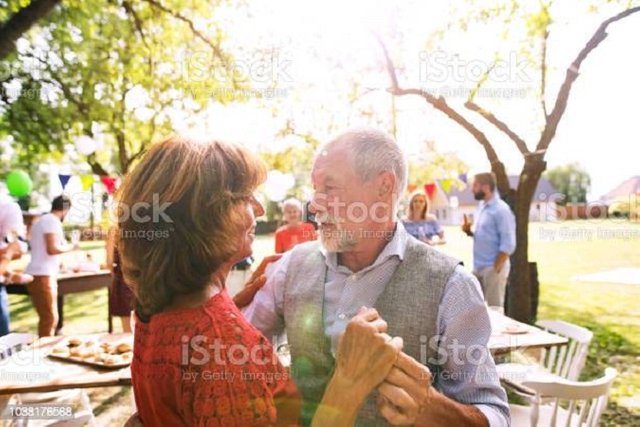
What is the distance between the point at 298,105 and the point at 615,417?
353 inches

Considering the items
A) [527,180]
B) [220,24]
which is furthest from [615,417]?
[220,24]

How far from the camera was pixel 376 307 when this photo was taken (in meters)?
1.72

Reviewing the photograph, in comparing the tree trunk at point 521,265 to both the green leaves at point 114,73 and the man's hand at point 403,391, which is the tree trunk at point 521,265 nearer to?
the green leaves at point 114,73

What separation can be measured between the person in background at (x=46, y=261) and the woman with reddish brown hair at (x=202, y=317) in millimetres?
4784

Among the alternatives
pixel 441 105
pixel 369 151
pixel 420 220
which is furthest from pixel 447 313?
pixel 420 220

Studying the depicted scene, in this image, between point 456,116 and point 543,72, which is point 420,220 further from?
point 543,72

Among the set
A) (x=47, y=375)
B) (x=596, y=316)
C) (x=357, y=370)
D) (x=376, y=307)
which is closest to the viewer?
(x=357, y=370)

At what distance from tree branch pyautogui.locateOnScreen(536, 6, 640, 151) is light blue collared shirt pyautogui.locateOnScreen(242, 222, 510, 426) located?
576cm

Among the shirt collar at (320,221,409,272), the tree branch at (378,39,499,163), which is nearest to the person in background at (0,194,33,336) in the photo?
the shirt collar at (320,221,409,272)

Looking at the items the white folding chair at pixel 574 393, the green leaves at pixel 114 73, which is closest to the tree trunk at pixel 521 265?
the white folding chair at pixel 574 393

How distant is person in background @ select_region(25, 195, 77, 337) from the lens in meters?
5.51

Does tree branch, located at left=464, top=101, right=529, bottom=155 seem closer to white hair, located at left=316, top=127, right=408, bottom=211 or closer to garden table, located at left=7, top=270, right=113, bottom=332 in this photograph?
white hair, located at left=316, top=127, right=408, bottom=211

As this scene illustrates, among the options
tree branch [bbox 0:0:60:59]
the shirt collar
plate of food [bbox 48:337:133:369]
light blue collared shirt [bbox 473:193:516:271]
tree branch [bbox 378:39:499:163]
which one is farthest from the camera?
tree branch [bbox 378:39:499:163]

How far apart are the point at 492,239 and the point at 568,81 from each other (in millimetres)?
2382
